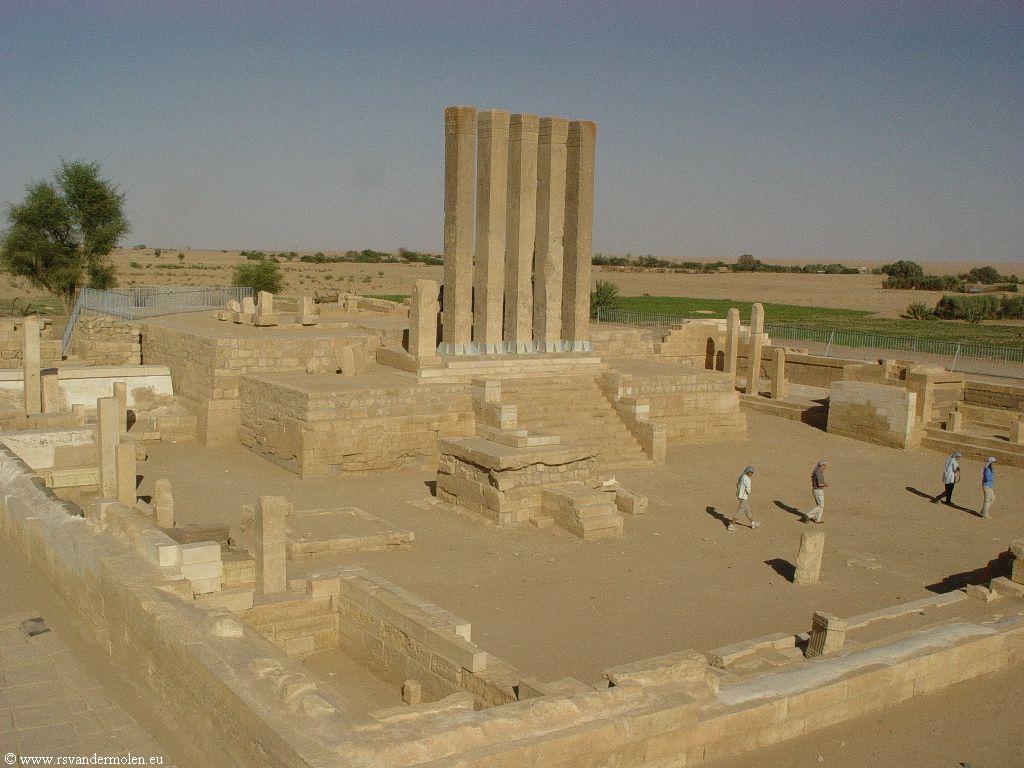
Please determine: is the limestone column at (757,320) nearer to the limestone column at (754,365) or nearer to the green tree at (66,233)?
the limestone column at (754,365)

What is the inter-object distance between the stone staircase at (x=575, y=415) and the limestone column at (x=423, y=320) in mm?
1778

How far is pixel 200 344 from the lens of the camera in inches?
747

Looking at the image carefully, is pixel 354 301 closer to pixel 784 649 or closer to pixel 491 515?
pixel 491 515

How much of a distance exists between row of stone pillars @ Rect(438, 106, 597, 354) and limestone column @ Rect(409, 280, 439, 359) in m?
0.56

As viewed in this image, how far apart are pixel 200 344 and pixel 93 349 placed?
4972mm

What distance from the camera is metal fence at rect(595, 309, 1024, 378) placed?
29.5 metres

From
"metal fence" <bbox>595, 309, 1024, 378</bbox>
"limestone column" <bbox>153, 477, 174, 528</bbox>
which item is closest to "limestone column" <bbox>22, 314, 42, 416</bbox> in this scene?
"limestone column" <bbox>153, 477, 174, 528</bbox>

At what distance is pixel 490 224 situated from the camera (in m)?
19.4

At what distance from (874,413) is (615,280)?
247ft

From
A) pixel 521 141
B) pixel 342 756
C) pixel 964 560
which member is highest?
pixel 521 141

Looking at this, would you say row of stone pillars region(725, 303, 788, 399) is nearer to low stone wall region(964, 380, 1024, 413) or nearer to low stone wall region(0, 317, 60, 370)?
low stone wall region(964, 380, 1024, 413)

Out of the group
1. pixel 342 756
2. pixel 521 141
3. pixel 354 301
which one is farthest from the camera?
pixel 354 301

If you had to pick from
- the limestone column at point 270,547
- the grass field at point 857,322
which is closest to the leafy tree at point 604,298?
the grass field at point 857,322

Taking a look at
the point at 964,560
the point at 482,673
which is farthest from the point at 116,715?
the point at 964,560
